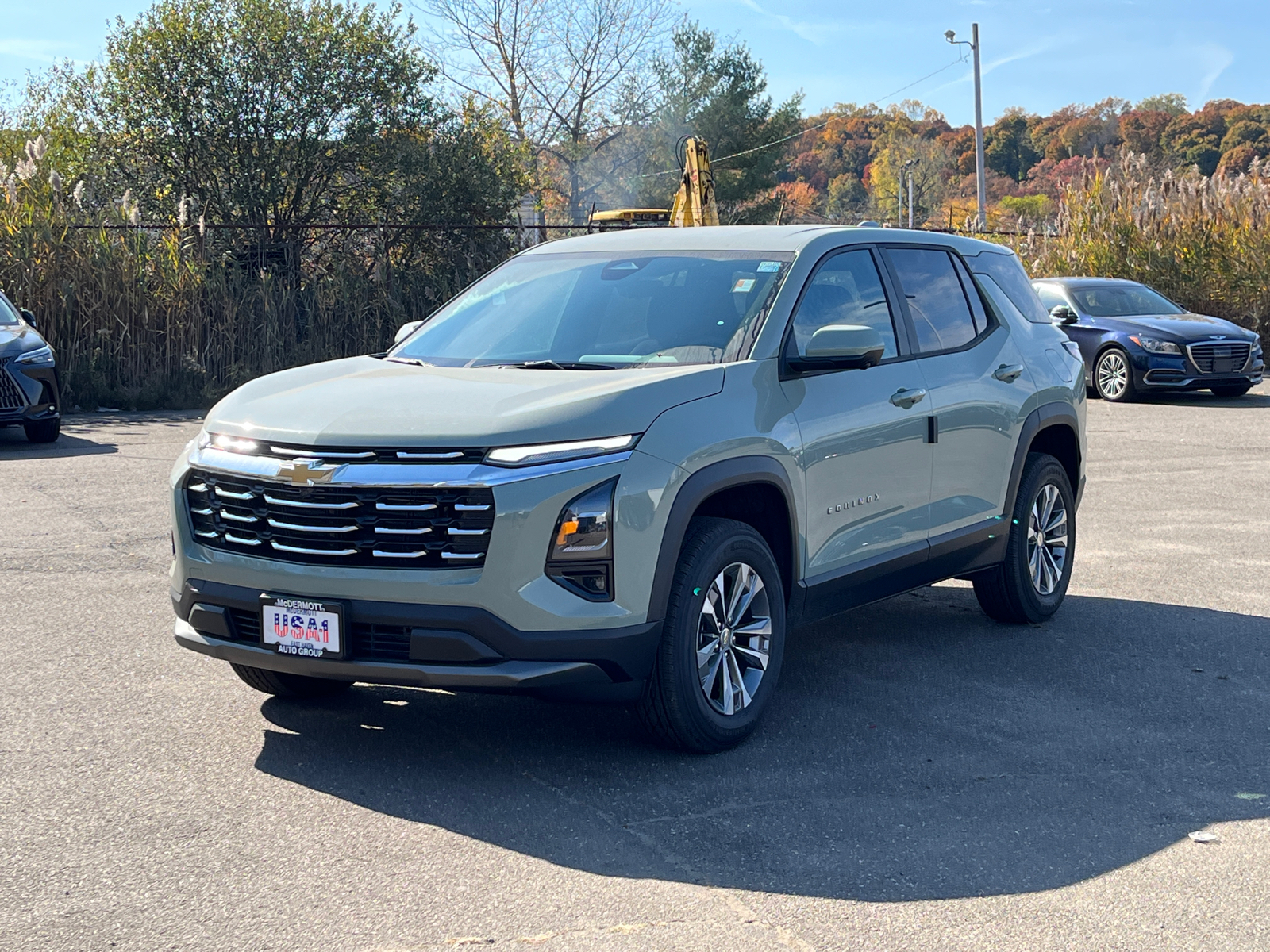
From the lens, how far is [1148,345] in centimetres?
1827

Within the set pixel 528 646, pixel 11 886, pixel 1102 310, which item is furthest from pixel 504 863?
pixel 1102 310

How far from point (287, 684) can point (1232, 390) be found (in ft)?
54.7

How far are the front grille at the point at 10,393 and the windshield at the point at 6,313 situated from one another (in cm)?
97

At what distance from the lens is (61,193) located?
18844 millimetres

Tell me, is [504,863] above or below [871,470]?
below

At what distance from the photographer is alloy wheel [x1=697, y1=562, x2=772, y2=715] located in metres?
4.86

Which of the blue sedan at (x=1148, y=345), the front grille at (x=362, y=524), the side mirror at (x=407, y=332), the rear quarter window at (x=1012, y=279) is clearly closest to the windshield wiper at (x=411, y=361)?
the side mirror at (x=407, y=332)

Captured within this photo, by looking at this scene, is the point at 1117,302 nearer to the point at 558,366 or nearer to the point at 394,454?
the point at 558,366

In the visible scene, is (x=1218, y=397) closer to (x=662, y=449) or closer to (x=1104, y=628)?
(x=1104, y=628)

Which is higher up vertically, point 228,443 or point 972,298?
point 972,298

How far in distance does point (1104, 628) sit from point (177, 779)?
4474 millimetres

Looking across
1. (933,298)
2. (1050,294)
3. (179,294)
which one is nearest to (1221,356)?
(1050,294)

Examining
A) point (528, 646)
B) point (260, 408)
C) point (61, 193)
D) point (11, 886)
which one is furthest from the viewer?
point (61, 193)

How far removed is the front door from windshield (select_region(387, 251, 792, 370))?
0.26m
